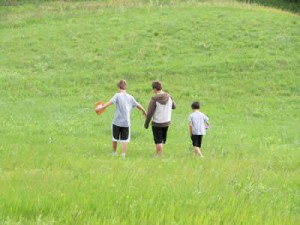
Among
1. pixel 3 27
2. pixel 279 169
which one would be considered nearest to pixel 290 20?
pixel 3 27

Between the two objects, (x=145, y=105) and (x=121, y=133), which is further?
(x=145, y=105)

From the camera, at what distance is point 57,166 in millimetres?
9164

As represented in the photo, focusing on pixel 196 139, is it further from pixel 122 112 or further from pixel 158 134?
pixel 122 112

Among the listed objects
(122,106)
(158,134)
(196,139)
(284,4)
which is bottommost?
(284,4)

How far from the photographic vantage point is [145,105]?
74.1ft

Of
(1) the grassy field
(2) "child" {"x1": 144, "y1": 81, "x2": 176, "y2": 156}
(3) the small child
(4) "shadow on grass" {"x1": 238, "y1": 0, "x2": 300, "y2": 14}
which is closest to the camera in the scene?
(1) the grassy field

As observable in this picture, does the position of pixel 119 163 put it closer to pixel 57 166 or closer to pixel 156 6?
pixel 57 166

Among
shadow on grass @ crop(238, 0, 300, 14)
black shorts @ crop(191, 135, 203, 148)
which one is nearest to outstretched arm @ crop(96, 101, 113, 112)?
black shorts @ crop(191, 135, 203, 148)

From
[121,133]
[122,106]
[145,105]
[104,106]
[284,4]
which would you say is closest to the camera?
[122,106]

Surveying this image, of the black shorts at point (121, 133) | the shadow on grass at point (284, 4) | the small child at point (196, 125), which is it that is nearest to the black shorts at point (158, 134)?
the black shorts at point (121, 133)

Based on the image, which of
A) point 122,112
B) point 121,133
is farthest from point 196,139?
point 122,112

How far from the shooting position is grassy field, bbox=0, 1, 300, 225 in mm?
5219

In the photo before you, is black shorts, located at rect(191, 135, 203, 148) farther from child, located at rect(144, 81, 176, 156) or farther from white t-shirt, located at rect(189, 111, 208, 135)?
child, located at rect(144, 81, 176, 156)

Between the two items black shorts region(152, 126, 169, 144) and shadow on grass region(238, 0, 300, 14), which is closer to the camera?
black shorts region(152, 126, 169, 144)
